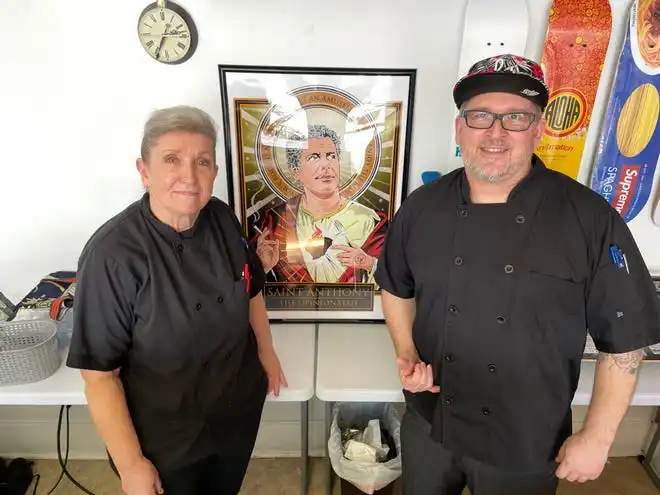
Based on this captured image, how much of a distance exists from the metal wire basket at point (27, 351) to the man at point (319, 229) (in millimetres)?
738

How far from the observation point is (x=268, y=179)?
69.5 inches

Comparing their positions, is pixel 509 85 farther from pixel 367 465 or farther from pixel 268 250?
pixel 367 465

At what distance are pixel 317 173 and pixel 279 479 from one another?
1.30 m

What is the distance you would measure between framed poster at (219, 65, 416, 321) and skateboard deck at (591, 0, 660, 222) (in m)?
0.67

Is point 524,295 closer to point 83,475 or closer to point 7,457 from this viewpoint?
point 83,475

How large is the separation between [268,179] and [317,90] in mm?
346

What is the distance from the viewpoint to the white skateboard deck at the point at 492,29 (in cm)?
154

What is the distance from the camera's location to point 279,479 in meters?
2.12

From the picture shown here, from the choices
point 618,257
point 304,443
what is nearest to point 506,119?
point 618,257

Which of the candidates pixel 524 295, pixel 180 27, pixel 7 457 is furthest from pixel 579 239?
pixel 7 457

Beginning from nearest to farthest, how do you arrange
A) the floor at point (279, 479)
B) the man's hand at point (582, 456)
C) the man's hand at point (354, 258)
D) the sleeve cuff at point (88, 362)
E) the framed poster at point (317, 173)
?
1. the sleeve cuff at point (88, 362)
2. the man's hand at point (582, 456)
3. the framed poster at point (317, 173)
4. the man's hand at point (354, 258)
5. the floor at point (279, 479)

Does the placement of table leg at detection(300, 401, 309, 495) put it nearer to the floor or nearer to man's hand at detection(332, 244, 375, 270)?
the floor

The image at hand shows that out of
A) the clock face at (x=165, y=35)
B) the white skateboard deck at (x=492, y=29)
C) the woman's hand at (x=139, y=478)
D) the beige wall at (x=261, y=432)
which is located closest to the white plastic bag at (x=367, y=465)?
the beige wall at (x=261, y=432)

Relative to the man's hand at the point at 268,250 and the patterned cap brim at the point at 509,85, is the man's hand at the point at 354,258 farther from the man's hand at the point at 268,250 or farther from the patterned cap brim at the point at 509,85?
the patterned cap brim at the point at 509,85
